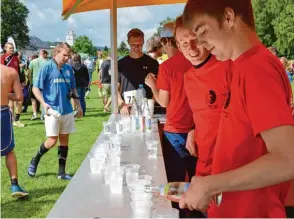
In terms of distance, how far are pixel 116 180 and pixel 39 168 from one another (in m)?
4.47

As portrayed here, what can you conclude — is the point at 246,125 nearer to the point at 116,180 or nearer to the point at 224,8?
the point at 224,8

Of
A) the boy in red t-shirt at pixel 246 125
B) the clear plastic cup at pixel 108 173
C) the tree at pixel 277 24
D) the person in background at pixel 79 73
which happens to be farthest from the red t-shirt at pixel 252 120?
the tree at pixel 277 24

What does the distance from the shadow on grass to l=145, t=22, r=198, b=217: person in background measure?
5.67ft

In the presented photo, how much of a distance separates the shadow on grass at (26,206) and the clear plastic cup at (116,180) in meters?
2.67

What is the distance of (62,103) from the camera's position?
5.40 metres

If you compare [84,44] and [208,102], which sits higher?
[84,44]

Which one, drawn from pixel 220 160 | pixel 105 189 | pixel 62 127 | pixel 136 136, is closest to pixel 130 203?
pixel 105 189

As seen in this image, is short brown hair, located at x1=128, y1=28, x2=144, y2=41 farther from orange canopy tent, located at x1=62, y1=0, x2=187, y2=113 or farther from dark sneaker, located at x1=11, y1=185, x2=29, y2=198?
dark sneaker, located at x1=11, y1=185, x2=29, y2=198

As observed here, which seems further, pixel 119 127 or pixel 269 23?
pixel 269 23

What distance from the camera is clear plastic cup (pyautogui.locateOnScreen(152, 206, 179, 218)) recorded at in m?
1.44

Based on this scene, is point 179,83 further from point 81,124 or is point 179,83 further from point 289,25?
point 289,25

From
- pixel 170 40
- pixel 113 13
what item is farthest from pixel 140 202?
pixel 113 13

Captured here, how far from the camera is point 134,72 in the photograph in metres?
4.71

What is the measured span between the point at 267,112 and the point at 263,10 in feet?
178
